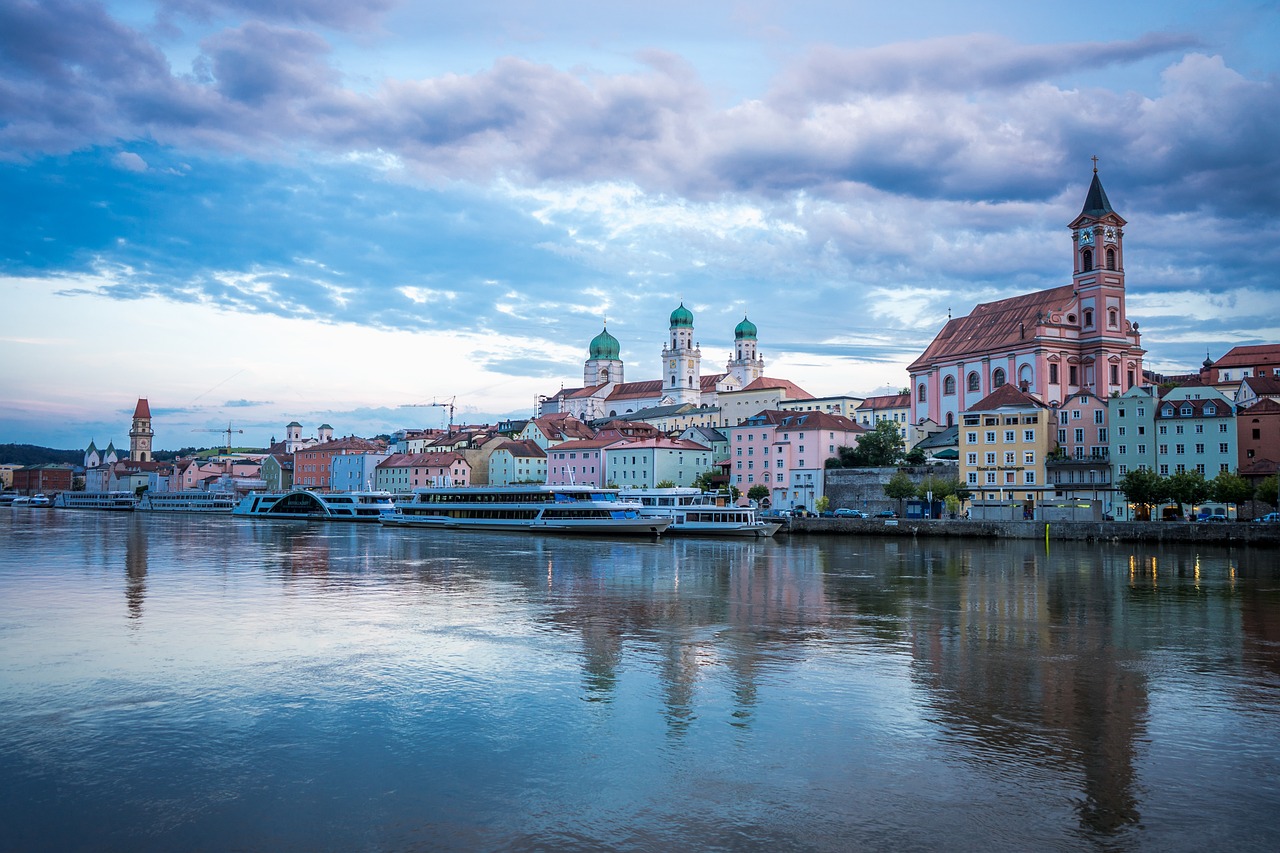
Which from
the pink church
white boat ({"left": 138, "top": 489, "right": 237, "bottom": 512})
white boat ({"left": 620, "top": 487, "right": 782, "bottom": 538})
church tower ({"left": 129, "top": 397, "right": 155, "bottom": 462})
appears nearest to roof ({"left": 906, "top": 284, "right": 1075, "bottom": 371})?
the pink church

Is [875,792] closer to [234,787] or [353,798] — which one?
[353,798]


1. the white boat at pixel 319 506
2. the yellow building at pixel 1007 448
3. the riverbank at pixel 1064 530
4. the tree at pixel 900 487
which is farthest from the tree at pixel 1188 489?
the white boat at pixel 319 506

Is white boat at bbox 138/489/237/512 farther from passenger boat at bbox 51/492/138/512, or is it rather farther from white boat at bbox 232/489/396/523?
white boat at bbox 232/489/396/523

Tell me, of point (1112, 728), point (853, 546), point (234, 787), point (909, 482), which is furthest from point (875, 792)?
point (909, 482)

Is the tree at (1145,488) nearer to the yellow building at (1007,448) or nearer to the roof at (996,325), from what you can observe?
the yellow building at (1007,448)

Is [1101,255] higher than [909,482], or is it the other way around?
[1101,255]

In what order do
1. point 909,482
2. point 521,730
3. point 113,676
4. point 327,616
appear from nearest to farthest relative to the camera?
point 521,730
point 113,676
point 327,616
point 909,482

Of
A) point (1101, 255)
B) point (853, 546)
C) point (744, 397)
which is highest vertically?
point (1101, 255)

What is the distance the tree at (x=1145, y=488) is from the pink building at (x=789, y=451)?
24.4m

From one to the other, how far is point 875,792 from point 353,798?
557 cm

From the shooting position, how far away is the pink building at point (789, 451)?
78938 mm

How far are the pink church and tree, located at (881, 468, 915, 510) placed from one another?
13.6m

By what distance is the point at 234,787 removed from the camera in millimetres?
10891

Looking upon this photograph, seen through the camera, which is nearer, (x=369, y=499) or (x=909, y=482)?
(x=909, y=482)
